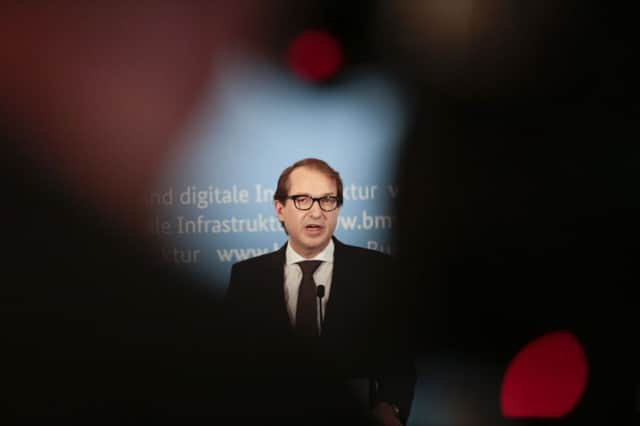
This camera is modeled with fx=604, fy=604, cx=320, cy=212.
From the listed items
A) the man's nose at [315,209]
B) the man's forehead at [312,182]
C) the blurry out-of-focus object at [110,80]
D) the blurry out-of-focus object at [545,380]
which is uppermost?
the blurry out-of-focus object at [110,80]

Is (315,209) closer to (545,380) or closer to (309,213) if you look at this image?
(309,213)

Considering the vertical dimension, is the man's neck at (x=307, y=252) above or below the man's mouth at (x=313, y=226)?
below

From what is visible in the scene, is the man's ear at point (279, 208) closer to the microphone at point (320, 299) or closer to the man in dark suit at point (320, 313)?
the man in dark suit at point (320, 313)

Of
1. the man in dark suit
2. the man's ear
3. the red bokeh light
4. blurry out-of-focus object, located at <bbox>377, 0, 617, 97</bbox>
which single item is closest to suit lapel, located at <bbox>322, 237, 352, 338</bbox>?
the man in dark suit

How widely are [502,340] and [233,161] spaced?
4.42 feet

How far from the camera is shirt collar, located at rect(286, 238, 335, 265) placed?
2527 millimetres

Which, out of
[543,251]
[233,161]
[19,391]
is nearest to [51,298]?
[19,391]

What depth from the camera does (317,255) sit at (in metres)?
2.53

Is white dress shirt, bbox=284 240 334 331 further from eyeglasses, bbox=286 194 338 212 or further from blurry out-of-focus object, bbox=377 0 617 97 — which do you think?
blurry out-of-focus object, bbox=377 0 617 97

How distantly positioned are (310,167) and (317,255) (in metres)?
0.37

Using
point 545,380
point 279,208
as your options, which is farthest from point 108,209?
point 545,380

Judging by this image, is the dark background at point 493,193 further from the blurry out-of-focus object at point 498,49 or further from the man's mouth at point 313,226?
the man's mouth at point 313,226

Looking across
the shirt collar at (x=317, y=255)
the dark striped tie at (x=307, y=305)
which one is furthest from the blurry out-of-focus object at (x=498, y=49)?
the dark striped tie at (x=307, y=305)

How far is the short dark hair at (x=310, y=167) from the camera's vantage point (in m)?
2.51
